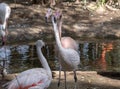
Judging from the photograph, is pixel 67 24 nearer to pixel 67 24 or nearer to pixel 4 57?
pixel 67 24

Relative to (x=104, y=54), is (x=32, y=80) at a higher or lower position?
higher

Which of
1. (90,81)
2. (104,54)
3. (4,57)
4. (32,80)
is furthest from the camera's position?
(104,54)

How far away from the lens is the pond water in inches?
318

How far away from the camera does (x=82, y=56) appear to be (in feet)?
29.3

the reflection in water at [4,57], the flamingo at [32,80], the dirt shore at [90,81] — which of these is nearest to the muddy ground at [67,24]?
the reflection in water at [4,57]

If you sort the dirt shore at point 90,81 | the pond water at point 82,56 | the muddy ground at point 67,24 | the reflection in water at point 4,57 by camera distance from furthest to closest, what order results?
the muddy ground at point 67,24
the reflection in water at point 4,57
the pond water at point 82,56
the dirt shore at point 90,81

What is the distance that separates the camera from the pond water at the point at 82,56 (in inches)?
318

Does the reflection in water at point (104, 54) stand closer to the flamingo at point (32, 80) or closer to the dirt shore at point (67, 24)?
the dirt shore at point (67, 24)

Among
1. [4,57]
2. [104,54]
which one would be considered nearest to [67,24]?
[104,54]

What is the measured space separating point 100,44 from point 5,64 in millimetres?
3247

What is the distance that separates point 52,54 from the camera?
920cm

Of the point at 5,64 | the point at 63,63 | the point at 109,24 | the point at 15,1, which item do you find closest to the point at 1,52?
the point at 5,64

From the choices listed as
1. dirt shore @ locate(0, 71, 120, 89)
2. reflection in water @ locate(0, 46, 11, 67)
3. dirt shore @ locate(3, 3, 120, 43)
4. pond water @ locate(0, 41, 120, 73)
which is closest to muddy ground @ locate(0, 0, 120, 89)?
dirt shore @ locate(3, 3, 120, 43)

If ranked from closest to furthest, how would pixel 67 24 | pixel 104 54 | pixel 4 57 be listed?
pixel 4 57 → pixel 104 54 → pixel 67 24
